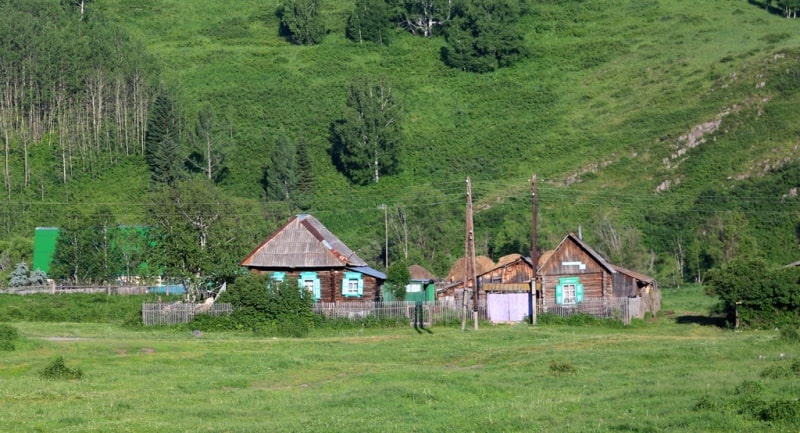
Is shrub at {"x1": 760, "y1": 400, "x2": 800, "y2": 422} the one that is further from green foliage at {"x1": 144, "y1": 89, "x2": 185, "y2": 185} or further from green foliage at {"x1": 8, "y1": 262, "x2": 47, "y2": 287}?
green foliage at {"x1": 144, "y1": 89, "x2": 185, "y2": 185}

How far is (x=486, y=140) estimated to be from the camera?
128625 mm

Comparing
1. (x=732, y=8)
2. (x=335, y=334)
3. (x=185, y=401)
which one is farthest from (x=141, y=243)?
(x=732, y=8)

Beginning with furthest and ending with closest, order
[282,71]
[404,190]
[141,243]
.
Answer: [282,71], [404,190], [141,243]

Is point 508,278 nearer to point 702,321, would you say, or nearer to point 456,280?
point 456,280

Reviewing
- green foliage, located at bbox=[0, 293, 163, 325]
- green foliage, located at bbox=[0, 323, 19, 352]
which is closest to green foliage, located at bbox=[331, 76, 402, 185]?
green foliage, located at bbox=[0, 293, 163, 325]

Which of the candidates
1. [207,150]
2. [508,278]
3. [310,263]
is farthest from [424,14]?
[310,263]

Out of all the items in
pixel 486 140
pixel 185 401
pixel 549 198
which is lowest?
pixel 185 401

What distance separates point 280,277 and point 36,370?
26.4m

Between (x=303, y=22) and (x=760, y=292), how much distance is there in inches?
4571

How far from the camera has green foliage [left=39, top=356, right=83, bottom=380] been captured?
116 feet

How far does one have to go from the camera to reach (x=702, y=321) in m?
57.9

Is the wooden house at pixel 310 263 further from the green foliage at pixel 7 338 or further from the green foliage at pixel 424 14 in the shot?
the green foliage at pixel 424 14

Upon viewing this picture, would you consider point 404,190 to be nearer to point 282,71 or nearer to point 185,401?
point 282,71

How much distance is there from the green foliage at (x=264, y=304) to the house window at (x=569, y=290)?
1615cm
